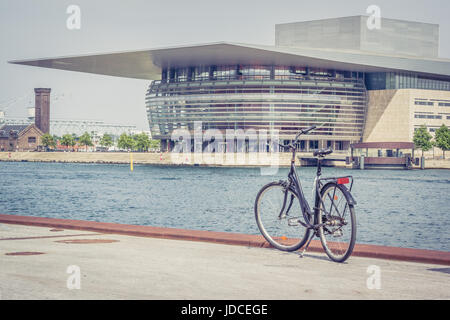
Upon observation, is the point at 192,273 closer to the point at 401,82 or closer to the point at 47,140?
the point at 401,82

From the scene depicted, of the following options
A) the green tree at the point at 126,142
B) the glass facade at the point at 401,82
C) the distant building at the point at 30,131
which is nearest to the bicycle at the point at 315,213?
the glass facade at the point at 401,82

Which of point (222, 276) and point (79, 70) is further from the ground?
point (79, 70)

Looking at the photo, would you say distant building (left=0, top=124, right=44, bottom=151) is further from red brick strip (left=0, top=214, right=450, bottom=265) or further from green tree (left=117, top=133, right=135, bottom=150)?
red brick strip (left=0, top=214, right=450, bottom=265)

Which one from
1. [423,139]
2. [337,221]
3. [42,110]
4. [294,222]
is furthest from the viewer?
[42,110]

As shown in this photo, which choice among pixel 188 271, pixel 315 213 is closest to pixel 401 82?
pixel 315 213

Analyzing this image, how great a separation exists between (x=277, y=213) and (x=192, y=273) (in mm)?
2445

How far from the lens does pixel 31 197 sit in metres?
36.4

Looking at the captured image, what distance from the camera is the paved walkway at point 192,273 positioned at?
495 cm

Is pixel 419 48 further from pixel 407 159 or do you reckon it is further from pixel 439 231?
pixel 439 231

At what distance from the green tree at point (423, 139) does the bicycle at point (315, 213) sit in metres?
99.6

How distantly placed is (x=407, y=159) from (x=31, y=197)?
68.4m

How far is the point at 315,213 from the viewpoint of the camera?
7.20 m

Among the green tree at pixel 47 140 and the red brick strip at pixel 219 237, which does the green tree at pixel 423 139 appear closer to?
the green tree at pixel 47 140
